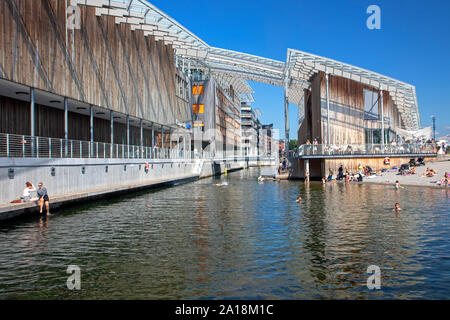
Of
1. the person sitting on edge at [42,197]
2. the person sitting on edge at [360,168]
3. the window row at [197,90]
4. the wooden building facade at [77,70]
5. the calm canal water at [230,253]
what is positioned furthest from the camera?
the window row at [197,90]

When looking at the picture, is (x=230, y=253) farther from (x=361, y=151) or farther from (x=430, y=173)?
(x=361, y=151)

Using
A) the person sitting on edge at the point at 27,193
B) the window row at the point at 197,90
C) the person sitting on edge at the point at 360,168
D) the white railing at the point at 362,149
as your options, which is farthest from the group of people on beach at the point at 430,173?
the window row at the point at 197,90

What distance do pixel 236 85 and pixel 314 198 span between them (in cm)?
7845

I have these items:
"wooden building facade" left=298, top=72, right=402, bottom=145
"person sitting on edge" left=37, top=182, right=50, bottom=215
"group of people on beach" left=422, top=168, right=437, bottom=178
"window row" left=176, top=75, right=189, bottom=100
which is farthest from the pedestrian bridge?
"person sitting on edge" left=37, top=182, right=50, bottom=215

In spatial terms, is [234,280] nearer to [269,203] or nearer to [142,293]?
[142,293]

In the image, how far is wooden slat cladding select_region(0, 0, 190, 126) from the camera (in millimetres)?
22766

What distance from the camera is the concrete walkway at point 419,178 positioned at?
36219 millimetres

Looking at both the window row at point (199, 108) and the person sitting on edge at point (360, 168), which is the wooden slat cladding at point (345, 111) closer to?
the person sitting on edge at point (360, 168)

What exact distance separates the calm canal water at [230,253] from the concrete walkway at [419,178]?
614 inches

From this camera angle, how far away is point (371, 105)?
46.8 metres

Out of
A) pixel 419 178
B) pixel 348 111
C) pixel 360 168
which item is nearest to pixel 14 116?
pixel 360 168

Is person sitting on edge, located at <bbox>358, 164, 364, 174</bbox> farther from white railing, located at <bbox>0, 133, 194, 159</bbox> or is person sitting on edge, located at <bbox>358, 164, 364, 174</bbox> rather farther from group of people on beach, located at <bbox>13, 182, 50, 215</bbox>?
group of people on beach, located at <bbox>13, 182, 50, 215</bbox>

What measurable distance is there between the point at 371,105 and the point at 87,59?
100 ft

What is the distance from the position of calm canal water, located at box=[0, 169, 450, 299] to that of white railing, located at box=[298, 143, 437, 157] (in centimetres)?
2178
